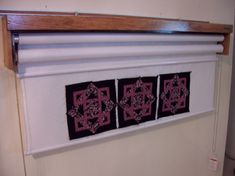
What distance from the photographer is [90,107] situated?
3.23ft

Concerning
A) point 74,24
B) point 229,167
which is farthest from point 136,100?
point 229,167

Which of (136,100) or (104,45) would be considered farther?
(136,100)

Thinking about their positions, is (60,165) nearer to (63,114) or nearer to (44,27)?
(63,114)

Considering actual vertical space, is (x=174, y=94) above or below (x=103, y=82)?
below

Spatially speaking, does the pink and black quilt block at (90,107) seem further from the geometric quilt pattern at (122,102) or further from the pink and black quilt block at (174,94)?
the pink and black quilt block at (174,94)

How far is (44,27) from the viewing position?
30.0 inches

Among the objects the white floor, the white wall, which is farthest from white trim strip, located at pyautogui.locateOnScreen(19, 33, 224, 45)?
the white floor

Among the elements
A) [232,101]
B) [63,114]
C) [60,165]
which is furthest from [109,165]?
[232,101]

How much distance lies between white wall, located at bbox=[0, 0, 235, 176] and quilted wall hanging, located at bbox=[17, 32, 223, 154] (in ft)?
0.23

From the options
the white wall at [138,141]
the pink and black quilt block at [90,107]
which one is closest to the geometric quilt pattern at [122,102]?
the pink and black quilt block at [90,107]

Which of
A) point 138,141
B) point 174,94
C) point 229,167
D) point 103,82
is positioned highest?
point 103,82

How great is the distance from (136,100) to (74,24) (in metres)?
0.47

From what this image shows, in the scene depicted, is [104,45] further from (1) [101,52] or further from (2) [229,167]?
(2) [229,167]

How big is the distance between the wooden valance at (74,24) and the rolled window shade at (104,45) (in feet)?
0.10
